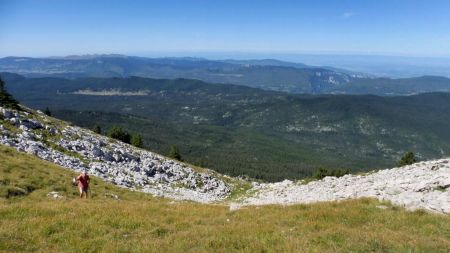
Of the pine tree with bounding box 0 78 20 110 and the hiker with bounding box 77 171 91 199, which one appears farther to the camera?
the pine tree with bounding box 0 78 20 110

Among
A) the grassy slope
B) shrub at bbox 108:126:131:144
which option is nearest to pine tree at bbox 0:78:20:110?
shrub at bbox 108:126:131:144

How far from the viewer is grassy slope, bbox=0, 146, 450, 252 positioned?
13.0m

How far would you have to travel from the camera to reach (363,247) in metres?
13.1

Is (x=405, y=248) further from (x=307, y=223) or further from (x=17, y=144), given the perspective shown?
(x=17, y=144)

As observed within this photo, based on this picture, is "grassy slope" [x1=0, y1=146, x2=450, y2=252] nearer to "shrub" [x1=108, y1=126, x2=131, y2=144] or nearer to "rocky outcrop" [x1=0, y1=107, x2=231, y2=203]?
"rocky outcrop" [x1=0, y1=107, x2=231, y2=203]

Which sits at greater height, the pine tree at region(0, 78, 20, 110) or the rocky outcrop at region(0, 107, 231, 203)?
the pine tree at region(0, 78, 20, 110)

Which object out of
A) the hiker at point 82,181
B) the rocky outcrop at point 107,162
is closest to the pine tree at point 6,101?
the rocky outcrop at point 107,162

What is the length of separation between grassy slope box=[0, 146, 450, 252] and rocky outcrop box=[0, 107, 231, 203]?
25.8 metres

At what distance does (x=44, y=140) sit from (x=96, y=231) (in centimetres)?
4406

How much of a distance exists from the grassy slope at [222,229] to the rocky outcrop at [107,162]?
1016 inches

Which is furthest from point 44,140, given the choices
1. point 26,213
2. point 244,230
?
point 244,230

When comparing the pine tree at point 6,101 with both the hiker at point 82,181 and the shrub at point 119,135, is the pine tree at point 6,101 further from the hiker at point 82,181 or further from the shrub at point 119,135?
the hiker at point 82,181

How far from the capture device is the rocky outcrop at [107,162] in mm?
46062

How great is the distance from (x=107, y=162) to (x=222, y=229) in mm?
42732
